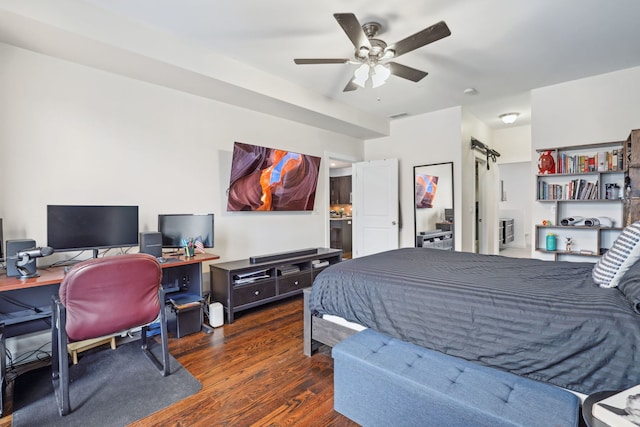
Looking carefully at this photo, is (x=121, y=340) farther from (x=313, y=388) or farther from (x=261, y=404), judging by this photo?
(x=313, y=388)

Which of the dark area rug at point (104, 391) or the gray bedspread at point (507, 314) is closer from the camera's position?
the gray bedspread at point (507, 314)

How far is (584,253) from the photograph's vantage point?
362 centimetres

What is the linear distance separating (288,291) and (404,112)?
3.27 m

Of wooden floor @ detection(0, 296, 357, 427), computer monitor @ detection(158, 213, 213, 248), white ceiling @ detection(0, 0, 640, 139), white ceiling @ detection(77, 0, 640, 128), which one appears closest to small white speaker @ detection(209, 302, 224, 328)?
wooden floor @ detection(0, 296, 357, 427)

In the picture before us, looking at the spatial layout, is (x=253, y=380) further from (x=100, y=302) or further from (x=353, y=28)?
(x=353, y=28)

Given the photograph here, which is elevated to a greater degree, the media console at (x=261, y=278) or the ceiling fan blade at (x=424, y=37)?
the ceiling fan blade at (x=424, y=37)

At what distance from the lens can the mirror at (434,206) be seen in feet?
15.5

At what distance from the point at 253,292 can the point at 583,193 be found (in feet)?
13.3

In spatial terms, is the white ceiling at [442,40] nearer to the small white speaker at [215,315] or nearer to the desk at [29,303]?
the desk at [29,303]

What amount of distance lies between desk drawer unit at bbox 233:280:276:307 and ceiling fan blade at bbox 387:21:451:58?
2.64 metres

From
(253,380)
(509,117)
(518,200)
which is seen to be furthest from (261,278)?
(518,200)

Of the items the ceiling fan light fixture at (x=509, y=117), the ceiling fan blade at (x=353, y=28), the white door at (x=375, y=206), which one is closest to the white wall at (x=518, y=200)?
the ceiling fan light fixture at (x=509, y=117)

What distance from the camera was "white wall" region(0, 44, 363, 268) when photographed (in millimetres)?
2412

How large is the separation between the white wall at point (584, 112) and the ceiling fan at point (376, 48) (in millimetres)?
2367
